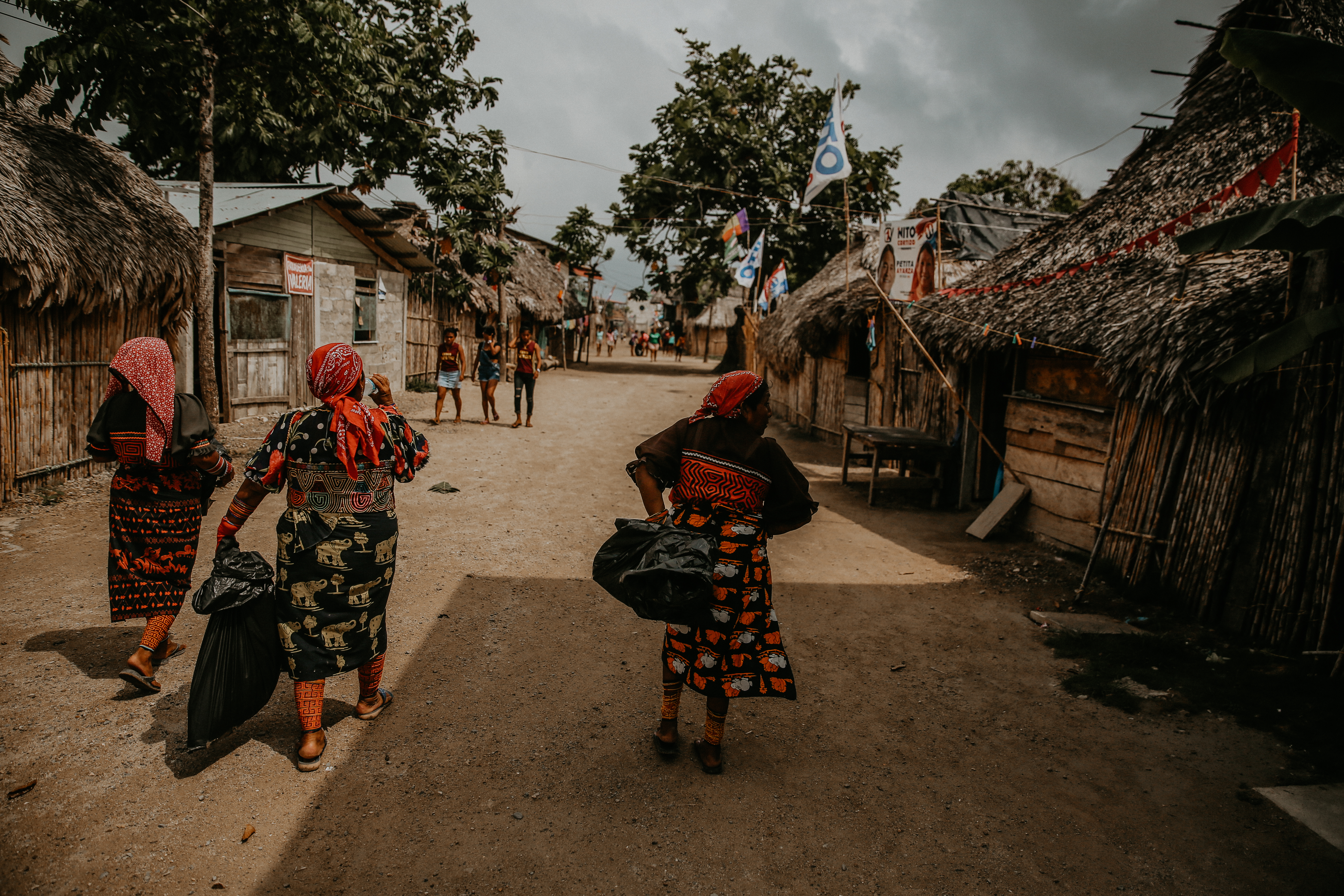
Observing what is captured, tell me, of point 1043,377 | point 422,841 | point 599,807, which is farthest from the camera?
point 1043,377

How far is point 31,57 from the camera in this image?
667cm

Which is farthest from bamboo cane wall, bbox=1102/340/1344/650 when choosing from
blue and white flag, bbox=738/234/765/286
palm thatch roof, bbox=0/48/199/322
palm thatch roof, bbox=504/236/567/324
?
palm thatch roof, bbox=504/236/567/324

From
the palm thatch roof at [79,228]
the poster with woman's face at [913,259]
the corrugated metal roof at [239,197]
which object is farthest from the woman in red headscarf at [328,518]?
the corrugated metal roof at [239,197]

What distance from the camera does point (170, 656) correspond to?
12.8ft

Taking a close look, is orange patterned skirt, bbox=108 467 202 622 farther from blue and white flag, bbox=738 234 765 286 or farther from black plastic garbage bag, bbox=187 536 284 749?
blue and white flag, bbox=738 234 765 286

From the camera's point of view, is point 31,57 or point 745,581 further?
point 31,57

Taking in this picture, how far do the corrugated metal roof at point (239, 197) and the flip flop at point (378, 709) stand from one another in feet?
28.9

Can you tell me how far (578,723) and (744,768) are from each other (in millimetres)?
812

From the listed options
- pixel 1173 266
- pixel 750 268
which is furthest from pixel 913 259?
pixel 750 268

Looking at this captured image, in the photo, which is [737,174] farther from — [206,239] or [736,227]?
[206,239]

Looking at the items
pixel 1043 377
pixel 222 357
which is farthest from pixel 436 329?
pixel 1043 377

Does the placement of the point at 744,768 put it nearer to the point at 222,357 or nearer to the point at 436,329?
the point at 222,357

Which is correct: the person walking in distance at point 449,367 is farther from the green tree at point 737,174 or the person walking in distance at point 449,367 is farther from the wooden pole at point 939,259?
the green tree at point 737,174

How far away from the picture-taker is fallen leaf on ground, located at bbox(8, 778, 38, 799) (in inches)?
109
